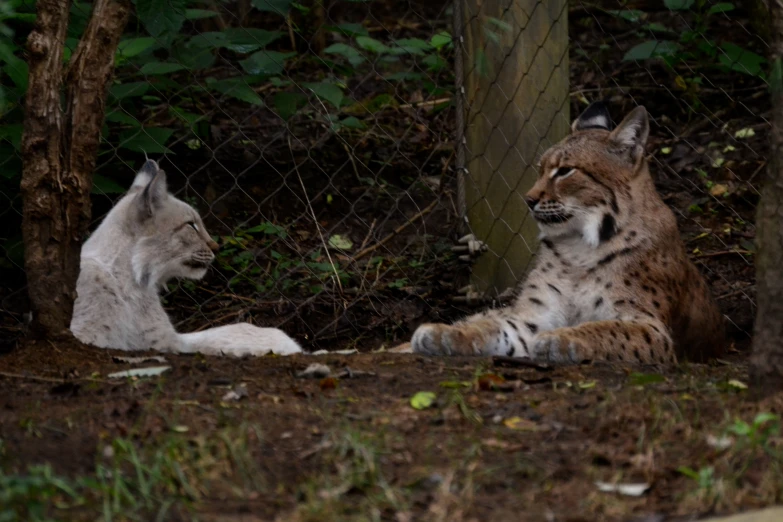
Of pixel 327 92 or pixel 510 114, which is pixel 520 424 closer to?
pixel 510 114

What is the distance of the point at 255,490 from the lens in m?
2.29

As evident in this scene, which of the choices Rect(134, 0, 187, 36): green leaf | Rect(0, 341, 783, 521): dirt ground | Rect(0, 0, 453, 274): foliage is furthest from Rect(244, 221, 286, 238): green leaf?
Rect(0, 341, 783, 521): dirt ground

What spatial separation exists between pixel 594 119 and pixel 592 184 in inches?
19.7

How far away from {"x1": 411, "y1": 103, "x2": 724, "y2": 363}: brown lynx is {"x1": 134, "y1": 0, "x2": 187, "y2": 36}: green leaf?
163 centimetres

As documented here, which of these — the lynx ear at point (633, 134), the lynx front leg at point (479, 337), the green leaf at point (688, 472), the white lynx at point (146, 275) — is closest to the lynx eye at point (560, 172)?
the lynx ear at point (633, 134)

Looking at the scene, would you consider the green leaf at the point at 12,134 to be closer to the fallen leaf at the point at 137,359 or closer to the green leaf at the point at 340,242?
the fallen leaf at the point at 137,359

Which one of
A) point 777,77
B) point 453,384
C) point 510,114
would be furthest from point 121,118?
point 777,77

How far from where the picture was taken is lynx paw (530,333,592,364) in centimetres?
386

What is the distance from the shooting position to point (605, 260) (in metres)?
4.42

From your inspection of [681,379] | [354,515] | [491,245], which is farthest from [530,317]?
[354,515]

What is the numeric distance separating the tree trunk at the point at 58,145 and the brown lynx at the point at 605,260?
1.50 m

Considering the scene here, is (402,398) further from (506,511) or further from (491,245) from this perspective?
(491,245)

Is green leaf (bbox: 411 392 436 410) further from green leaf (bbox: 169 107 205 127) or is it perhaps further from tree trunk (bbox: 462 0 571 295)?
green leaf (bbox: 169 107 205 127)

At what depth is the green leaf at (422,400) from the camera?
9.33 feet
